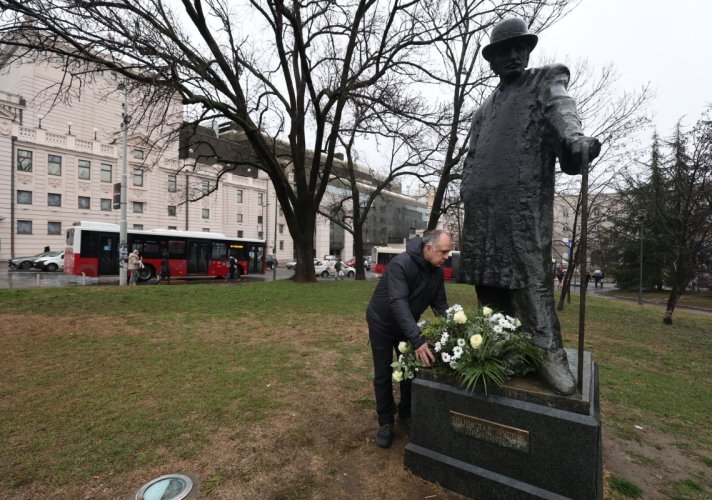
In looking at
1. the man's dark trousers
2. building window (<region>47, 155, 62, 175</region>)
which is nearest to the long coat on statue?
the man's dark trousers

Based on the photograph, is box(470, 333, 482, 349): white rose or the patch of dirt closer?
box(470, 333, 482, 349): white rose

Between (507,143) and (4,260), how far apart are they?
143ft

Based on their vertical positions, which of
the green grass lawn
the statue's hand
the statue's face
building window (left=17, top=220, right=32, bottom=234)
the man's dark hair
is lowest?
the green grass lawn

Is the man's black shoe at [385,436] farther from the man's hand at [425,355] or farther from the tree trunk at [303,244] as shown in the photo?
the tree trunk at [303,244]

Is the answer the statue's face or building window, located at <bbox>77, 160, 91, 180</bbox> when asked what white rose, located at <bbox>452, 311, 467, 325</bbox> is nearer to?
the statue's face

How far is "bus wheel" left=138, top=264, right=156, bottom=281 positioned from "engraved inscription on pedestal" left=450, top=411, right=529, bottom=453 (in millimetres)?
21591

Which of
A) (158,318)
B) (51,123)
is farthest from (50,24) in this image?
(51,123)

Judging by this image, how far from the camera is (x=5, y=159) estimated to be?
1288 inches

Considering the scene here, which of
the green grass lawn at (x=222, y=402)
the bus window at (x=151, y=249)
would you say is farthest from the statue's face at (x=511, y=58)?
the bus window at (x=151, y=249)

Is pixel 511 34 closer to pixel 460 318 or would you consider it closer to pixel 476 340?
pixel 460 318

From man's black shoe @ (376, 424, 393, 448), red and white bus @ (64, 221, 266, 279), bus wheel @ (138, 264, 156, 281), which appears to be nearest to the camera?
man's black shoe @ (376, 424, 393, 448)

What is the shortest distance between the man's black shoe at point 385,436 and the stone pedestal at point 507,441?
0.36 m

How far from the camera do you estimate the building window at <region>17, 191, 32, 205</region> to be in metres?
33.7

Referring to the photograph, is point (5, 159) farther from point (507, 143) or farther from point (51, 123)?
point (507, 143)
